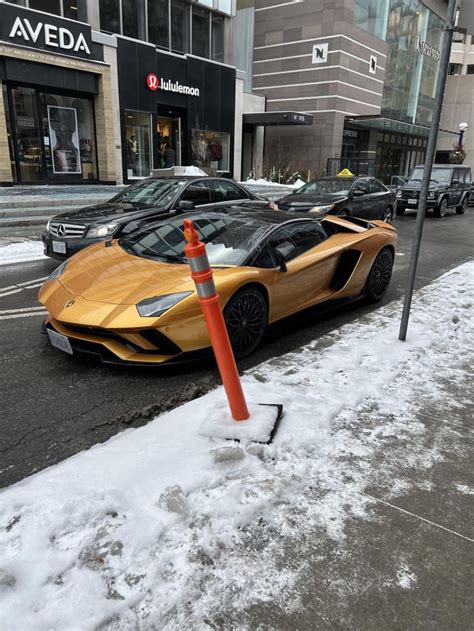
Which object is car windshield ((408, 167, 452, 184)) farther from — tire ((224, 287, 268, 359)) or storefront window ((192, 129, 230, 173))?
tire ((224, 287, 268, 359))

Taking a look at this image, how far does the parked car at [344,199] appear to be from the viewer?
39.7 ft

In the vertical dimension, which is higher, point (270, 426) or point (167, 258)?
point (167, 258)

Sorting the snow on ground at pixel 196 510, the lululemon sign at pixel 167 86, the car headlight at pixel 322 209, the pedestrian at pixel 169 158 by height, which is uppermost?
the lululemon sign at pixel 167 86

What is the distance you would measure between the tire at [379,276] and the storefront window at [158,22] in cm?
1825

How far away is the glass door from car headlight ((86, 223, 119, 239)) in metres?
11.1

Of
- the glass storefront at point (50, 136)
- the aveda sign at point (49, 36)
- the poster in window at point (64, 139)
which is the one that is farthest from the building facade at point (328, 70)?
the aveda sign at point (49, 36)

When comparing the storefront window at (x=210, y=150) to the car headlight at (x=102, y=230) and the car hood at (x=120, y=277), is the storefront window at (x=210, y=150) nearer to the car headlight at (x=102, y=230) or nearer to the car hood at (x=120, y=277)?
the car headlight at (x=102, y=230)

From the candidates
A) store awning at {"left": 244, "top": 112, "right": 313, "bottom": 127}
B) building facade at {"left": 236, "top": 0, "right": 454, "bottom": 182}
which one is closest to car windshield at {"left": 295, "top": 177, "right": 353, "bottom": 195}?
store awning at {"left": 244, "top": 112, "right": 313, "bottom": 127}

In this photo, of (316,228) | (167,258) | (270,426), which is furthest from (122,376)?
(316,228)

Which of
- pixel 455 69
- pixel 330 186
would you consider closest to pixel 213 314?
pixel 330 186

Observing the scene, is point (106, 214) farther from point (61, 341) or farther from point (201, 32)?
point (201, 32)

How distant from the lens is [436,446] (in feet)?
10.1

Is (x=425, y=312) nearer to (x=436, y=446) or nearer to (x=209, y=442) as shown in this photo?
(x=436, y=446)

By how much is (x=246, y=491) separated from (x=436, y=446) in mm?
1357
